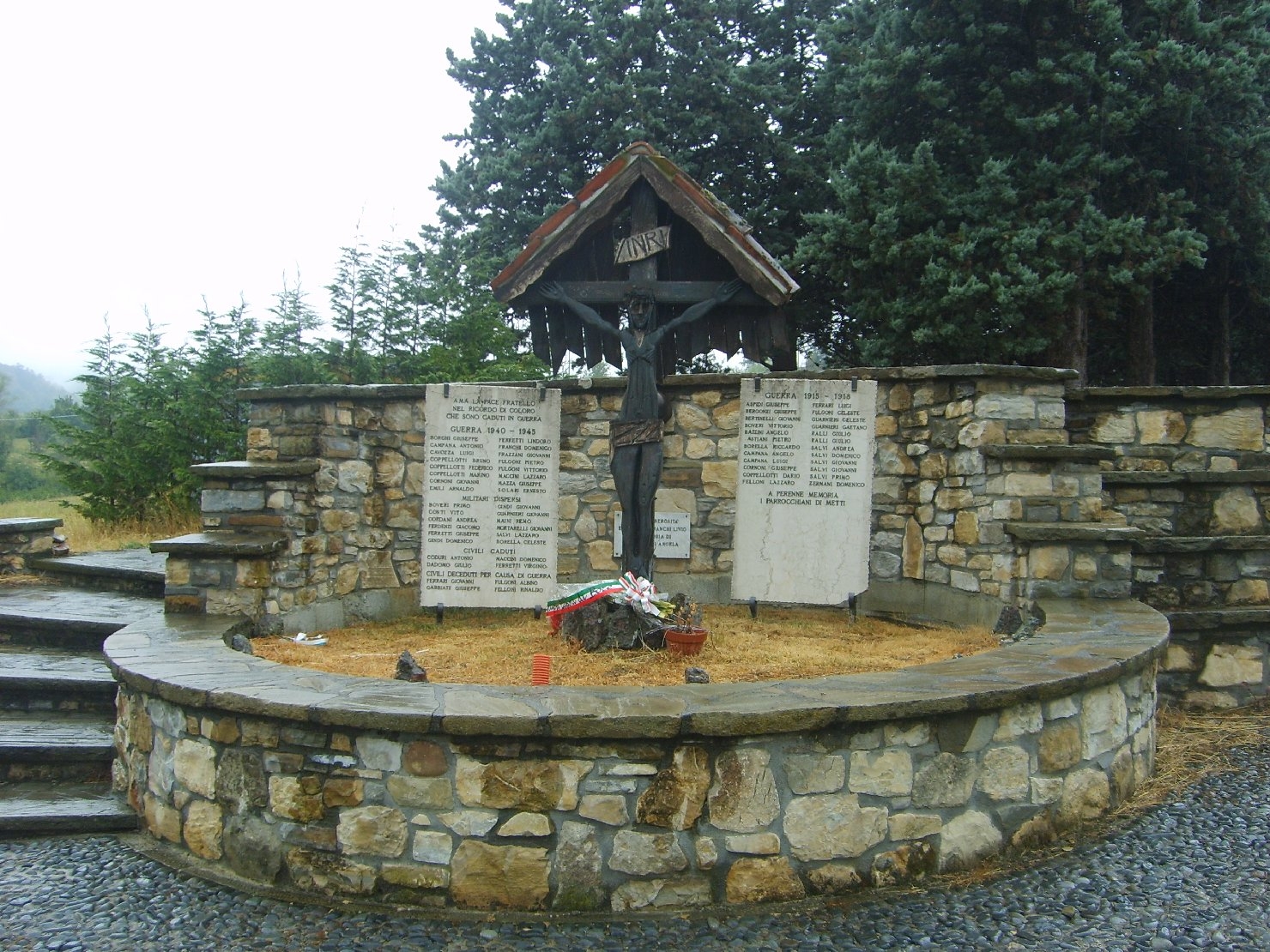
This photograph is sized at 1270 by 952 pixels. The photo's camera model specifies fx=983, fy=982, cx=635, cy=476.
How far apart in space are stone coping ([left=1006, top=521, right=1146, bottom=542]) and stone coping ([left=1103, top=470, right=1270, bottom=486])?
993 millimetres

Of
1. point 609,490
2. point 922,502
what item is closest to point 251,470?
point 609,490

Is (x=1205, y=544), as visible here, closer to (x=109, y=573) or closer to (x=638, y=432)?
(x=638, y=432)

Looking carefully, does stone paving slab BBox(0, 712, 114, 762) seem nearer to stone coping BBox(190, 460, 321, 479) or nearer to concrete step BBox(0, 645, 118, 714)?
concrete step BBox(0, 645, 118, 714)

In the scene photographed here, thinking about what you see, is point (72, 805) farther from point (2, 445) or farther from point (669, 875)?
point (2, 445)

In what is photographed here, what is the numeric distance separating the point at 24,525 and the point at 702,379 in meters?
5.43

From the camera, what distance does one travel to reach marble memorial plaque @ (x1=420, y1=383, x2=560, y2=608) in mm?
6586

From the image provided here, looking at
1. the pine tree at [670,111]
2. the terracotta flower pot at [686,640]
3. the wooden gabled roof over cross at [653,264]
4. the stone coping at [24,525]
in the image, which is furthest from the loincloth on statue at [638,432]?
the pine tree at [670,111]

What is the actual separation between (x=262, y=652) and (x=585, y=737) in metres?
2.61

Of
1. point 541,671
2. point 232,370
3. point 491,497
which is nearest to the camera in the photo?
point 541,671

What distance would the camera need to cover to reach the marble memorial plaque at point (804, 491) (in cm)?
Result: 668

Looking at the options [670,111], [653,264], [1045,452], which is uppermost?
[670,111]

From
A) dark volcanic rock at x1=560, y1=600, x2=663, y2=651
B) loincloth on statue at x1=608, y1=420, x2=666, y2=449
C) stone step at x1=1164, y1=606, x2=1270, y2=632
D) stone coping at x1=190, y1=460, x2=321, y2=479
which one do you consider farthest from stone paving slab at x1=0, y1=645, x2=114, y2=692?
Answer: stone step at x1=1164, y1=606, x2=1270, y2=632

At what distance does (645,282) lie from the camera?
5.68 meters

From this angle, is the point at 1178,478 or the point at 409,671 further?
the point at 1178,478
